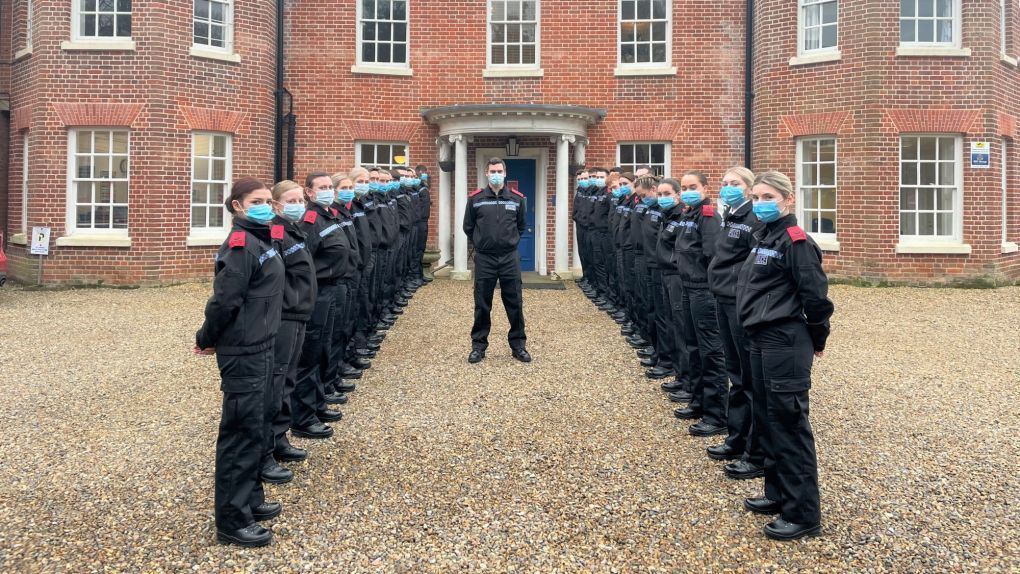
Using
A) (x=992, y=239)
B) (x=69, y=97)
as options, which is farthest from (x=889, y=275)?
(x=69, y=97)

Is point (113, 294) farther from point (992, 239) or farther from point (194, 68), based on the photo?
point (992, 239)

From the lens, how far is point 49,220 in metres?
13.3

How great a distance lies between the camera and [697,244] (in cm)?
538

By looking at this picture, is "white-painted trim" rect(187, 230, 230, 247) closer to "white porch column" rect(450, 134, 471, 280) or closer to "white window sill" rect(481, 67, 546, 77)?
"white porch column" rect(450, 134, 471, 280)

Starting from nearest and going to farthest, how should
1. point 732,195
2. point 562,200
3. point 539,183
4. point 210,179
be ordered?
point 732,195, point 210,179, point 562,200, point 539,183

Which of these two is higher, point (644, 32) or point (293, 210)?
point (644, 32)

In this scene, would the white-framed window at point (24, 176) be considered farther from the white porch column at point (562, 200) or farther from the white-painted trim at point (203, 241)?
the white porch column at point (562, 200)

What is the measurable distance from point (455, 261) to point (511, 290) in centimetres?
707

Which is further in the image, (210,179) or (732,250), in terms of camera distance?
(210,179)

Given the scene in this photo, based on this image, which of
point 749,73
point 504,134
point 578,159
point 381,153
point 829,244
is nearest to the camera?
point 829,244

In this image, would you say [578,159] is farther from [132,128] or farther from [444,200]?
[132,128]

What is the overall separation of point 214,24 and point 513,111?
5.92m

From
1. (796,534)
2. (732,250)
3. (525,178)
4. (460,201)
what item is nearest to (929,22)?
(525,178)

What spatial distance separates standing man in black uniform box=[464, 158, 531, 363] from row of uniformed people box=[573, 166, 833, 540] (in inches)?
50.6
